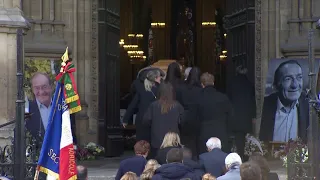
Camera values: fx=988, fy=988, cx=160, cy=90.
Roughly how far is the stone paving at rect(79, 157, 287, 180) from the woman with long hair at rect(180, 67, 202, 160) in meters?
1.58

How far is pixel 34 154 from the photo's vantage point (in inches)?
578

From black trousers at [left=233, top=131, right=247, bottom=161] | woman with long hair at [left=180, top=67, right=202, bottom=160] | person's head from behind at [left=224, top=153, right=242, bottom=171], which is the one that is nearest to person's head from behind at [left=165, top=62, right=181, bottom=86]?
woman with long hair at [left=180, top=67, right=202, bottom=160]

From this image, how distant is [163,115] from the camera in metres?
15.5

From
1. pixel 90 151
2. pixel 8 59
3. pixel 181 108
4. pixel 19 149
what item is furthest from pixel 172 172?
pixel 90 151

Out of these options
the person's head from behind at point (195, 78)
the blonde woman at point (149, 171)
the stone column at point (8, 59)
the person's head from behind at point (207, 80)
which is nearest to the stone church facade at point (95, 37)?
the stone column at point (8, 59)

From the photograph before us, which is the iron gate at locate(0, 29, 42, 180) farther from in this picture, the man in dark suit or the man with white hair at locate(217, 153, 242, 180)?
the man in dark suit

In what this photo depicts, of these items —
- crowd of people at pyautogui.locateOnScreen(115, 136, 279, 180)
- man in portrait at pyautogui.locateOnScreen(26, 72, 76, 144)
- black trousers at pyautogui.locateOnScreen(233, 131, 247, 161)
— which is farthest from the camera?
man in portrait at pyautogui.locateOnScreen(26, 72, 76, 144)

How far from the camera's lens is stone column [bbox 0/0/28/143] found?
16.1 metres

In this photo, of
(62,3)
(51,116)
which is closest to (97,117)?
(62,3)

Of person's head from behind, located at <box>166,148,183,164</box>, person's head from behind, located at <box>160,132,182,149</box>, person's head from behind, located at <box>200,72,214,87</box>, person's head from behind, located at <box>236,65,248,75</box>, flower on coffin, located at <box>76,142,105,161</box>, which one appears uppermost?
person's head from behind, located at <box>236,65,248,75</box>

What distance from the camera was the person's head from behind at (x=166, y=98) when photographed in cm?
1536

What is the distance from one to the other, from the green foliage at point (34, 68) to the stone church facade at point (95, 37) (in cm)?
24

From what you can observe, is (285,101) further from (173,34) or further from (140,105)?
(173,34)

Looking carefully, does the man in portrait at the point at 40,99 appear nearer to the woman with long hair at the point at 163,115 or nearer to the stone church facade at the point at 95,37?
the stone church facade at the point at 95,37
